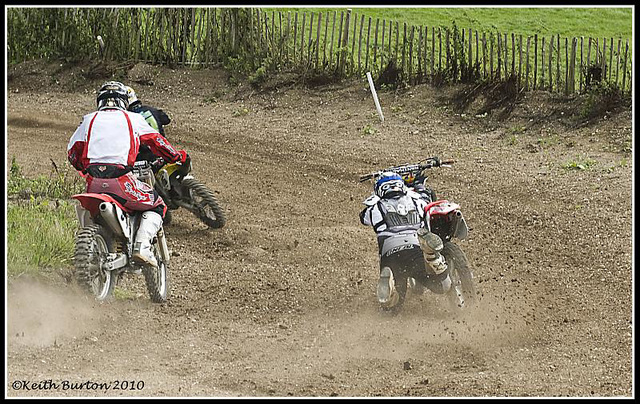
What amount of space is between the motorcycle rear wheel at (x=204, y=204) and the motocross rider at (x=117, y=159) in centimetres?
191

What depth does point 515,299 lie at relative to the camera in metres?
8.70

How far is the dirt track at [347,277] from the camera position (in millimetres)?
6934

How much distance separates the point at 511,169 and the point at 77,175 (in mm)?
6211

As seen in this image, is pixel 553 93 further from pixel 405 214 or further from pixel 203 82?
pixel 405 214

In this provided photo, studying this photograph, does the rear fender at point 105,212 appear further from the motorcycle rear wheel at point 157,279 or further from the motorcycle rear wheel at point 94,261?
the motorcycle rear wheel at point 157,279

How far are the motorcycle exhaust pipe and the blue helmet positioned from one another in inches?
93.6

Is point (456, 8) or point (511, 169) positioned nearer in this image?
point (511, 169)

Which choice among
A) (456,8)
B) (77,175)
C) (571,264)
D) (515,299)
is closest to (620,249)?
(571,264)

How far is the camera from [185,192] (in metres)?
10.3

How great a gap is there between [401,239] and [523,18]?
1741cm

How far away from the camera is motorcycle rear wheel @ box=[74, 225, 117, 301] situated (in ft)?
24.0

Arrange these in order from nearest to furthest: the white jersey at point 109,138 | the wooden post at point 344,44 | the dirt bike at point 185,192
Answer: the white jersey at point 109,138
the dirt bike at point 185,192
the wooden post at point 344,44

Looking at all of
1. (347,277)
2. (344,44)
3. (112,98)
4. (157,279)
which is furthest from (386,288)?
(344,44)

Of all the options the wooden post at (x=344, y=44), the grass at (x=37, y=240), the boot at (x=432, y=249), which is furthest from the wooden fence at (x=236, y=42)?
the boot at (x=432, y=249)
